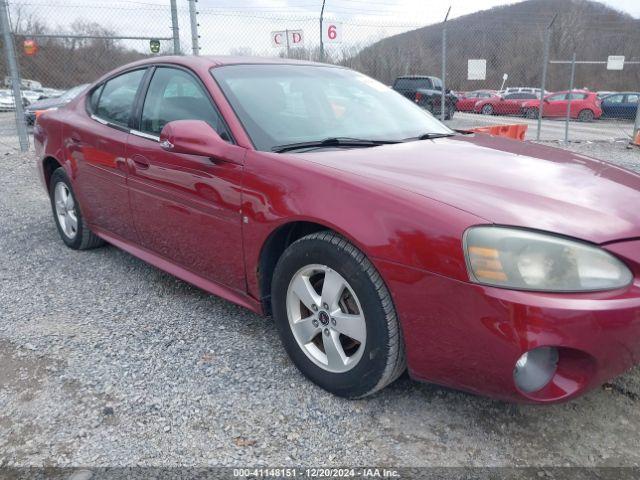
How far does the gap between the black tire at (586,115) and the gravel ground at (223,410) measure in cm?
2272

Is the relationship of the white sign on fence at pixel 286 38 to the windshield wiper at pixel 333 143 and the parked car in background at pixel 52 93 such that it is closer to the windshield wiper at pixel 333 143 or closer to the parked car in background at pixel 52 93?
the windshield wiper at pixel 333 143

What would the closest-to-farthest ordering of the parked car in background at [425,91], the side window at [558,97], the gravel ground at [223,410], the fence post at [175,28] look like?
1. the gravel ground at [223,410]
2. the fence post at [175,28]
3. the parked car in background at [425,91]
4. the side window at [558,97]

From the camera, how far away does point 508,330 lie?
5.64 ft

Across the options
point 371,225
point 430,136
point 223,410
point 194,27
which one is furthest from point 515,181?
point 194,27

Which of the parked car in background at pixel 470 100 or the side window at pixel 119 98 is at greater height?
the side window at pixel 119 98

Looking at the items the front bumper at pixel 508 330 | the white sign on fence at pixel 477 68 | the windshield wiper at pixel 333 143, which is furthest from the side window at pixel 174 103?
the white sign on fence at pixel 477 68

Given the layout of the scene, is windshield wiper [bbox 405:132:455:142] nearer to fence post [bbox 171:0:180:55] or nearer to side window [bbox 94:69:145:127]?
side window [bbox 94:69:145:127]

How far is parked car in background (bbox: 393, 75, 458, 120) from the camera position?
18.1 m

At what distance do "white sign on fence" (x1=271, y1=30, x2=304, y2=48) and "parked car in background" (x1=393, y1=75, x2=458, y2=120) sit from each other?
8775mm

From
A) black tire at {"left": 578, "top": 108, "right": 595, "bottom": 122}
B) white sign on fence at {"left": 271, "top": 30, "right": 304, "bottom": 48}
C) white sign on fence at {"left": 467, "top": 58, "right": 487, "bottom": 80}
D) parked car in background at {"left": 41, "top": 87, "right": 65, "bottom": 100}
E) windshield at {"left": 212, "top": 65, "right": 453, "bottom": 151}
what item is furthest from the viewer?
black tire at {"left": 578, "top": 108, "right": 595, "bottom": 122}

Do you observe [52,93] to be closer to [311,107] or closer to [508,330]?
[311,107]

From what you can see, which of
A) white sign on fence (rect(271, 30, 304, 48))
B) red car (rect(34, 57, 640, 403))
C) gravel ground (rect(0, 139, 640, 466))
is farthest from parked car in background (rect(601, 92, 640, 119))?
gravel ground (rect(0, 139, 640, 466))

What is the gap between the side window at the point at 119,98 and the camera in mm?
3387

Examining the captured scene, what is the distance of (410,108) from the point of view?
3.39 metres
